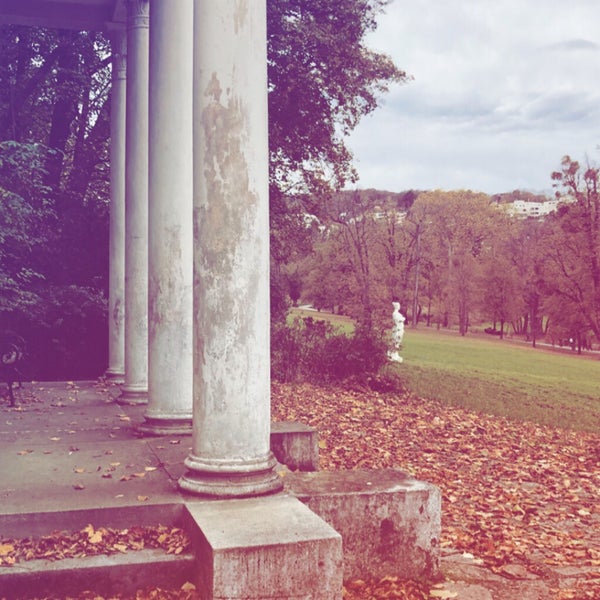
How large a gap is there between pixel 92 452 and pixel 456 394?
671 inches

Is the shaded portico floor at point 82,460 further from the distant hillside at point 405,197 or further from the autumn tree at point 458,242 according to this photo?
the autumn tree at point 458,242

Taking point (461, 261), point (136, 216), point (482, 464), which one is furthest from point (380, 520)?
point (461, 261)

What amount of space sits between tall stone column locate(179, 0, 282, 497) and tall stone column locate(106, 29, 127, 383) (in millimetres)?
9271

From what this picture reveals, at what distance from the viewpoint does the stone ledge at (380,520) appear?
20.2 feet

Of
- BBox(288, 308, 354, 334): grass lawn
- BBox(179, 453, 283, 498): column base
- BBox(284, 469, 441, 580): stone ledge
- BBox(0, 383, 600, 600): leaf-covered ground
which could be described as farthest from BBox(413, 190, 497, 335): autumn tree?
BBox(179, 453, 283, 498): column base

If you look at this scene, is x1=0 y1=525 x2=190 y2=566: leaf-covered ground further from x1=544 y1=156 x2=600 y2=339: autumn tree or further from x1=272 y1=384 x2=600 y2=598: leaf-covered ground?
x1=544 y1=156 x2=600 y2=339: autumn tree

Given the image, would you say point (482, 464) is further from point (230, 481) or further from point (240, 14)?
point (240, 14)

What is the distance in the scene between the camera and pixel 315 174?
26.5 meters

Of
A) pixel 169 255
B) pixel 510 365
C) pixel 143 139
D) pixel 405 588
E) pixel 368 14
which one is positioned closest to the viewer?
pixel 405 588

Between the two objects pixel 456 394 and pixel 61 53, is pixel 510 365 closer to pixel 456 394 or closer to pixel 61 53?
pixel 456 394

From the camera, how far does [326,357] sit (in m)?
22.5

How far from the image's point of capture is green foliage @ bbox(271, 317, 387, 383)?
22.4 m

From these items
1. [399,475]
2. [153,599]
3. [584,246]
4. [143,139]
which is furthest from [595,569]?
[584,246]

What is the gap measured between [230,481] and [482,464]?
7.70 m
